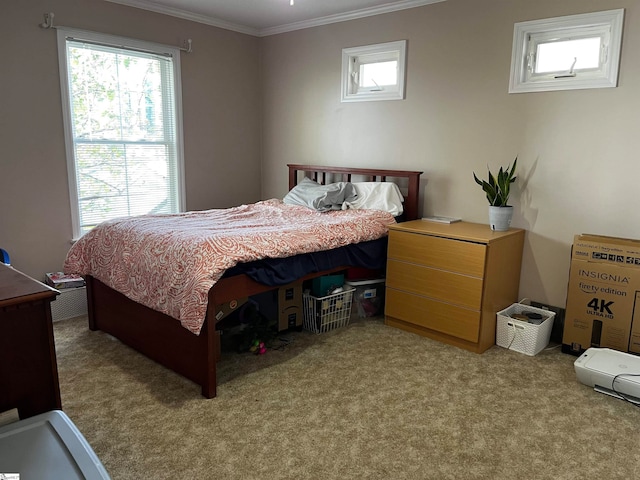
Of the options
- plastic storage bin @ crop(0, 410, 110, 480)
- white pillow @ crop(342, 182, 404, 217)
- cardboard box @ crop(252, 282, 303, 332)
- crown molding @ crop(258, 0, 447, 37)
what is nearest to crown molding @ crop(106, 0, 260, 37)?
crown molding @ crop(258, 0, 447, 37)

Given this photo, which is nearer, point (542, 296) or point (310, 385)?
point (310, 385)

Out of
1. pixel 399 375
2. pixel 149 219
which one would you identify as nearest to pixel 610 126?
pixel 399 375

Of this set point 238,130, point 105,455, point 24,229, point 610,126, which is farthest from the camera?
point 238,130

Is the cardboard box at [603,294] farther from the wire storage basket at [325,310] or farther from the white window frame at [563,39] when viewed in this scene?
the wire storage basket at [325,310]

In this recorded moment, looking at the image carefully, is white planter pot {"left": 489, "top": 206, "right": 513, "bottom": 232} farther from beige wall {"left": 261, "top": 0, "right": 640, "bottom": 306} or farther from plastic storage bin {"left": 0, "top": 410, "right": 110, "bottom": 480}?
plastic storage bin {"left": 0, "top": 410, "right": 110, "bottom": 480}

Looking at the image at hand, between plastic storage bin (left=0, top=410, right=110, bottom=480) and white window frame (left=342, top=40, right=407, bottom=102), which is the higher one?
white window frame (left=342, top=40, right=407, bottom=102)

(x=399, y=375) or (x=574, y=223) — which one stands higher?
(x=574, y=223)

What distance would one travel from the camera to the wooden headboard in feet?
12.6

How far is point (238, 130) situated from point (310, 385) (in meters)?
3.09

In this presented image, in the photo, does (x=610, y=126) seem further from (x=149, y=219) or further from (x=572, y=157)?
(x=149, y=219)

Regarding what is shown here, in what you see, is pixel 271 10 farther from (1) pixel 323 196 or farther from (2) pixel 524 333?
(2) pixel 524 333

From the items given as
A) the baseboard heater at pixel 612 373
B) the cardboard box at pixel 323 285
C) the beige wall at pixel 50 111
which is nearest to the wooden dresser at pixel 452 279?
the cardboard box at pixel 323 285

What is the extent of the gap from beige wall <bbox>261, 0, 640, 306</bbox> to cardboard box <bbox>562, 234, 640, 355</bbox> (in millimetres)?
274

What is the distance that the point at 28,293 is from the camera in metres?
1.42
